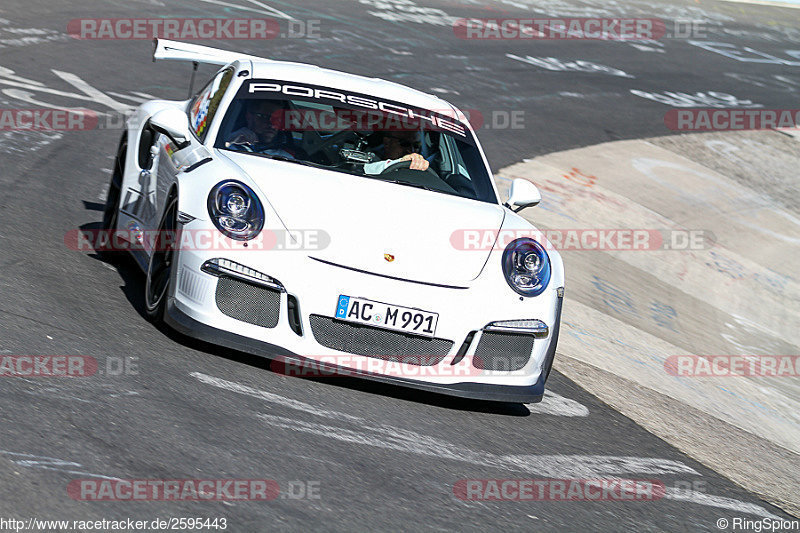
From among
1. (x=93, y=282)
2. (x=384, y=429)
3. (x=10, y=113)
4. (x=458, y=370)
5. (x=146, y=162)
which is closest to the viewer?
(x=384, y=429)

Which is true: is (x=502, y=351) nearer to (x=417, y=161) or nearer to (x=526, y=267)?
(x=526, y=267)

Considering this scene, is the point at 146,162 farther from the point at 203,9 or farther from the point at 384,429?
the point at 203,9

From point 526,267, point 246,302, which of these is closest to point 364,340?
point 246,302

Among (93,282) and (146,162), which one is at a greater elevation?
(146,162)

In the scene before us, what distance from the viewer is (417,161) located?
6.46m

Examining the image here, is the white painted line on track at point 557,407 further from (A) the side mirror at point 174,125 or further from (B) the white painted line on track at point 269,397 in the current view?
(A) the side mirror at point 174,125

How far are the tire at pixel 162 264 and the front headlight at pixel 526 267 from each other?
1596mm

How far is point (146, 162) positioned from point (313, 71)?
1142mm

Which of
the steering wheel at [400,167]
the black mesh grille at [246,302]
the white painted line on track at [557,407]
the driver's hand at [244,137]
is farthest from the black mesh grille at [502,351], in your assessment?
the driver's hand at [244,137]

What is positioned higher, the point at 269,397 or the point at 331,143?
the point at 331,143

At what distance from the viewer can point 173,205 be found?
5531 mm

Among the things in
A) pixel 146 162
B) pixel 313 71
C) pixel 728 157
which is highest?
pixel 313 71

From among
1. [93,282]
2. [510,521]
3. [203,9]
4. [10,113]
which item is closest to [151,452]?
[510,521]

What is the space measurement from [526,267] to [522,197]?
37.2 inches
